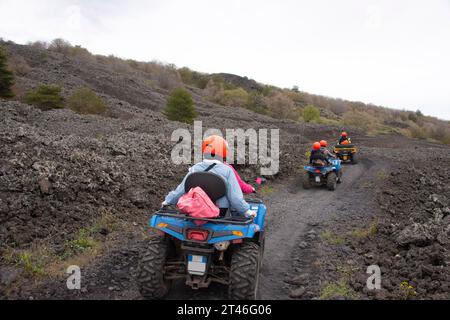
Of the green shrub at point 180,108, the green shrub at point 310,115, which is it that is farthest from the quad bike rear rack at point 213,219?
the green shrub at point 310,115

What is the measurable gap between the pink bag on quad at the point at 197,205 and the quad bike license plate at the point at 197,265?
0.50m

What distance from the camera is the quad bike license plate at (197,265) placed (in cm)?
444

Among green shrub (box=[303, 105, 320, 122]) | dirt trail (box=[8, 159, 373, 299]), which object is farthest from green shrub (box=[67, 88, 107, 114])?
green shrub (box=[303, 105, 320, 122])

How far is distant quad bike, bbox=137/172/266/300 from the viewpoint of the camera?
4406 mm

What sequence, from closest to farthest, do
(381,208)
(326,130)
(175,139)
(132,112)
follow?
(381,208)
(175,139)
(132,112)
(326,130)

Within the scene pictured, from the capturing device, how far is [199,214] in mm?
4359

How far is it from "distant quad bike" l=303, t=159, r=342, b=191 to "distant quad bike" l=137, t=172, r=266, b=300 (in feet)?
30.3

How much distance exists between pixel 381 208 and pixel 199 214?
764cm

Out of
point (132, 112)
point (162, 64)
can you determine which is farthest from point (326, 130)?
point (162, 64)

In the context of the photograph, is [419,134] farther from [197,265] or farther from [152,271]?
[152,271]

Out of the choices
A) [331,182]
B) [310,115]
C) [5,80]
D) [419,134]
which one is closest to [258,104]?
[310,115]

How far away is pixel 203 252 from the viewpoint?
4430mm

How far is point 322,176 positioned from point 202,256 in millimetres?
10019
